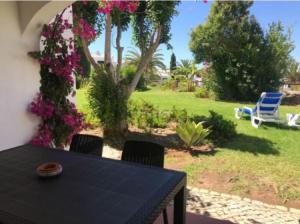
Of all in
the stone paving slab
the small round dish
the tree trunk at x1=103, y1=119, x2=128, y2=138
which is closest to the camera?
the small round dish

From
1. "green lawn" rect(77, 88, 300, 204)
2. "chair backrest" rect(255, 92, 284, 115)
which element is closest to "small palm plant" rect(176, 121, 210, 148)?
"green lawn" rect(77, 88, 300, 204)

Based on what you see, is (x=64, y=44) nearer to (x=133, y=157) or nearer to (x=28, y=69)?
(x=28, y=69)

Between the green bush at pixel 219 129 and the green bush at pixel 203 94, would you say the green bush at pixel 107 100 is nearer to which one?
the green bush at pixel 219 129

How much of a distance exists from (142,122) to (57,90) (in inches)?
149

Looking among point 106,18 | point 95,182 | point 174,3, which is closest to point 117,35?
point 106,18

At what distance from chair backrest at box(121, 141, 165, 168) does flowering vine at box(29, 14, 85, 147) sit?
185cm

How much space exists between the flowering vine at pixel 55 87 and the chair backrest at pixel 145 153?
1.85m

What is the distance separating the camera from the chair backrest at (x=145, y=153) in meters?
2.73

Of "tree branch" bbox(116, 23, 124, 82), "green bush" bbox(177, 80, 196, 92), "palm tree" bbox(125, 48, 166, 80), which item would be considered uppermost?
"palm tree" bbox(125, 48, 166, 80)

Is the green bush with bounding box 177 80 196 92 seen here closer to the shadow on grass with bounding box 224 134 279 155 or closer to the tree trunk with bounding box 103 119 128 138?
the shadow on grass with bounding box 224 134 279 155

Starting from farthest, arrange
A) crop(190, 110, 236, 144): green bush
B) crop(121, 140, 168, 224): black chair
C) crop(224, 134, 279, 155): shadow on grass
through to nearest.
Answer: crop(190, 110, 236, 144): green bush
crop(224, 134, 279, 155): shadow on grass
crop(121, 140, 168, 224): black chair

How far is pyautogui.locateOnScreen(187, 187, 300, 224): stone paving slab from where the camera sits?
3.23 metres

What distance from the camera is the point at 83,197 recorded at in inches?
69.7

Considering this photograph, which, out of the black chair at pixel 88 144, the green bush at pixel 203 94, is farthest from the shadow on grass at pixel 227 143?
the green bush at pixel 203 94
